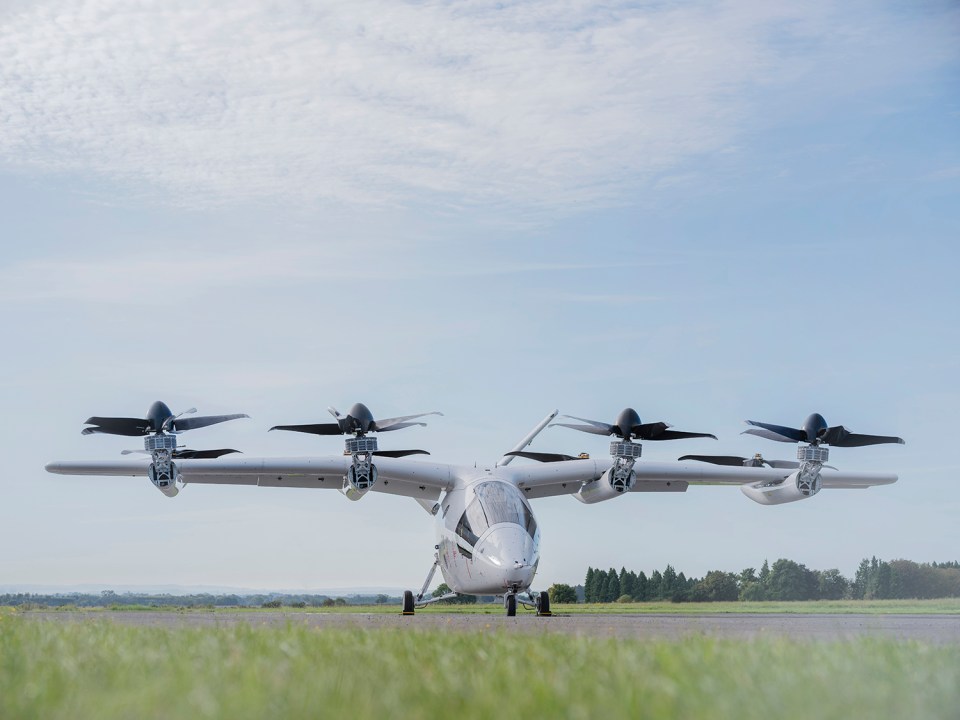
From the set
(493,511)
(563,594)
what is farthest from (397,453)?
(563,594)

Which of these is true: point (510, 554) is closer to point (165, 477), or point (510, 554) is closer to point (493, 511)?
point (493, 511)

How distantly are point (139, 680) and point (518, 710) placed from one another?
3.11m

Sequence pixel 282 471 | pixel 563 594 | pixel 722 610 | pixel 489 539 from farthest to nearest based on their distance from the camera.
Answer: pixel 563 594 < pixel 722 610 < pixel 282 471 < pixel 489 539

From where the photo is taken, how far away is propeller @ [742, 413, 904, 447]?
32.8 metres

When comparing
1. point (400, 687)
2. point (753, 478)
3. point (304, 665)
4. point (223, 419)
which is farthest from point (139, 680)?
point (753, 478)

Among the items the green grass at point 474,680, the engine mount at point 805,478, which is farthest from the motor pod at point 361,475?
the green grass at point 474,680

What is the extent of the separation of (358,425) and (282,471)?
5.54 metres

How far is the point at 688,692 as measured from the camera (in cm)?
668

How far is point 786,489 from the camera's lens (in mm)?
36375

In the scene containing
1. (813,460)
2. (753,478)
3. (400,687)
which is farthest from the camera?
(753,478)

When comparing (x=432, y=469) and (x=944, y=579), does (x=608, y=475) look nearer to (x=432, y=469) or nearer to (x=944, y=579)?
(x=432, y=469)

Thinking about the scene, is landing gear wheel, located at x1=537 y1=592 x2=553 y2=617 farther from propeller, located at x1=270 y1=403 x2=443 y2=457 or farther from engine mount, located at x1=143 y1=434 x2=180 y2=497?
engine mount, located at x1=143 y1=434 x2=180 y2=497

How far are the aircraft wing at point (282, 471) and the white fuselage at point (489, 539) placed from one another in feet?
9.33

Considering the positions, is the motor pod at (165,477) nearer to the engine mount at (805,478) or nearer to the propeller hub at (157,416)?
the propeller hub at (157,416)
